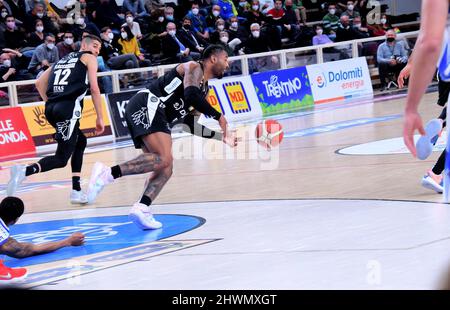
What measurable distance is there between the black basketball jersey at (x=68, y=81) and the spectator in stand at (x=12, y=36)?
1164 centimetres

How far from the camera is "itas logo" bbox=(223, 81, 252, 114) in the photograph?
22812 millimetres

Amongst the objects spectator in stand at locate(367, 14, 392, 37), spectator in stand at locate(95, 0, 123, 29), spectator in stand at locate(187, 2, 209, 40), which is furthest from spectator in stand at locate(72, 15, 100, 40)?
spectator in stand at locate(367, 14, 392, 37)

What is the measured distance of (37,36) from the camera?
2262 cm

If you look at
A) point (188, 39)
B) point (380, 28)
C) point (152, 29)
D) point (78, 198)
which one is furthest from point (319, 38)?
point (78, 198)

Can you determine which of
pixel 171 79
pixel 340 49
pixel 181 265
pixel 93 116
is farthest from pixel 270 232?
pixel 340 49

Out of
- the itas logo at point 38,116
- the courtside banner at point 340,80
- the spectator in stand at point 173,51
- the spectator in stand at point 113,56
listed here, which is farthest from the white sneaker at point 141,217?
the courtside banner at point 340,80

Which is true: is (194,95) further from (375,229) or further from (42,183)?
(42,183)

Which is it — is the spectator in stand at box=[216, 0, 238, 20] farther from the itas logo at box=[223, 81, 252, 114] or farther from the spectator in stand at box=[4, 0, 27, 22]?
the spectator in stand at box=[4, 0, 27, 22]

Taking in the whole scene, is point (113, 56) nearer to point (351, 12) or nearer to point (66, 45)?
point (66, 45)

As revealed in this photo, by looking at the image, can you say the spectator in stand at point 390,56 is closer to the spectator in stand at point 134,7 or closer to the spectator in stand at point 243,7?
the spectator in stand at point 243,7

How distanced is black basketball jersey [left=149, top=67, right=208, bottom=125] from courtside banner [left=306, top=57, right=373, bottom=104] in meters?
16.3

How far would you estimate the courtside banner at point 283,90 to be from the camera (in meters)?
23.7

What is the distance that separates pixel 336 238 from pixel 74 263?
6.90 ft

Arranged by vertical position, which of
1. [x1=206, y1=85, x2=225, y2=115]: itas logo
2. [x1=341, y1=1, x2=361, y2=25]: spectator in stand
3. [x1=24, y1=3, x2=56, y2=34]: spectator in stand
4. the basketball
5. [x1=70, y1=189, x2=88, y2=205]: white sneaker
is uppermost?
the basketball
